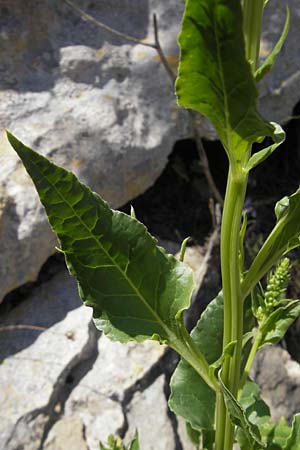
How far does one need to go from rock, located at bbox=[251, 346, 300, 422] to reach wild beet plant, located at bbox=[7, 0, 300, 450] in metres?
0.90

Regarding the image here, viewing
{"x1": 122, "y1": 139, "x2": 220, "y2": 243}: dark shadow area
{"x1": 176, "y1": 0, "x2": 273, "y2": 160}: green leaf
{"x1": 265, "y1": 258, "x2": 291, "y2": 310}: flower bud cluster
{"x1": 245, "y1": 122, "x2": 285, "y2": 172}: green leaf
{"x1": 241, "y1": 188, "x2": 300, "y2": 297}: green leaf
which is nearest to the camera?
{"x1": 176, "y1": 0, "x2": 273, "y2": 160}: green leaf

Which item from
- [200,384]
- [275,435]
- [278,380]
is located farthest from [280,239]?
[278,380]

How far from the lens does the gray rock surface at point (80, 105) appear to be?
67.0 inches

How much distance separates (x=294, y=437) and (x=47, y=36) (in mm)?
1512

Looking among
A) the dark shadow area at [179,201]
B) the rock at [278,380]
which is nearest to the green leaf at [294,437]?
the rock at [278,380]

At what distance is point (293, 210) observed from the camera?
0.69 meters

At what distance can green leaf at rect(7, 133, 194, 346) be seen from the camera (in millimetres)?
642

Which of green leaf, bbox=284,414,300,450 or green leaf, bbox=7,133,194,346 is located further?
green leaf, bbox=284,414,300,450

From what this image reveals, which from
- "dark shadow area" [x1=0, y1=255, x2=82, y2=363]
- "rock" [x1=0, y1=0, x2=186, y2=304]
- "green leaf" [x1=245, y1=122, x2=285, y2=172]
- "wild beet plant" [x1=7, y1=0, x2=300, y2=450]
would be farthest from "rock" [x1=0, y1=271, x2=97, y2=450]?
"green leaf" [x1=245, y1=122, x2=285, y2=172]

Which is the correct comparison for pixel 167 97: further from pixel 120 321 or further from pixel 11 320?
pixel 120 321

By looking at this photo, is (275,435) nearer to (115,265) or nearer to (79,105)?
(115,265)

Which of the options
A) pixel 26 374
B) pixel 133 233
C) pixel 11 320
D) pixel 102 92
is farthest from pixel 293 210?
pixel 102 92

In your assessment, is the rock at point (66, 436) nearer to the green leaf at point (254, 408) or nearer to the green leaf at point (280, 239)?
the green leaf at point (254, 408)

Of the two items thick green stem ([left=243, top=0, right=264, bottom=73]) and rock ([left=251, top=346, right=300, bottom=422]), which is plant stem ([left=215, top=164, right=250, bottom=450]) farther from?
rock ([left=251, top=346, right=300, bottom=422])
